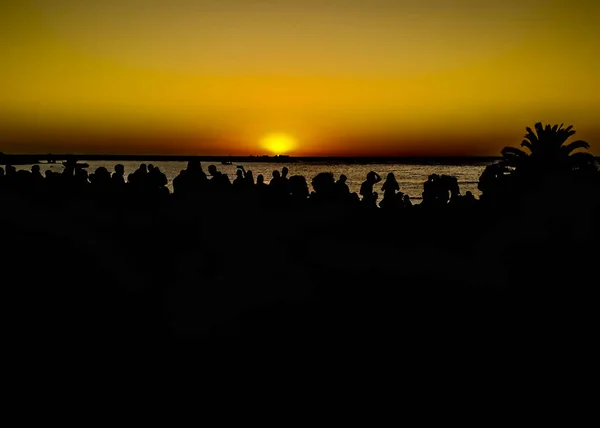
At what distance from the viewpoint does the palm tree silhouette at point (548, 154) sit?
66.2 feet

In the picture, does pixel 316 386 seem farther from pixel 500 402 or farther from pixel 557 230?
pixel 557 230

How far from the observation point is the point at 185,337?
805 cm

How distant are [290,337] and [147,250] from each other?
5.23m

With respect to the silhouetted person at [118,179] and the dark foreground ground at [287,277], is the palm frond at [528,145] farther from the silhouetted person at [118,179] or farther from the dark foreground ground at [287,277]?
the silhouetted person at [118,179]

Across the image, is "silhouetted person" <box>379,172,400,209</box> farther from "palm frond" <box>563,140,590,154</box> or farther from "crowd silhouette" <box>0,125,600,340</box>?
"palm frond" <box>563,140,590,154</box>

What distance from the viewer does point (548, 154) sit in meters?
20.4

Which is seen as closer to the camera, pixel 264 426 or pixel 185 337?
pixel 264 426

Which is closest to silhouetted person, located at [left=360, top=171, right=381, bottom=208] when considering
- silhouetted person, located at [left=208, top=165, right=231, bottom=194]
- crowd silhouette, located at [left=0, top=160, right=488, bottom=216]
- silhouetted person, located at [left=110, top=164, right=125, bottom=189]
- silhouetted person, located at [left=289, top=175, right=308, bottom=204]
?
crowd silhouette, located at [left=0, top=160, right=488, bottom=216]

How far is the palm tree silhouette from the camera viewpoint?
66.2 ft

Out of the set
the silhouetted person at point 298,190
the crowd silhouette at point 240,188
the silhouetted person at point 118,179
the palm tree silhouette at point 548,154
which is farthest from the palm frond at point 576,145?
the silhouetted person at point 118,179

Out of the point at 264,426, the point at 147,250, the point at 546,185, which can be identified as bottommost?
the point at 264,426

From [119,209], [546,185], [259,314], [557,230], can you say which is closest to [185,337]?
[259,314]

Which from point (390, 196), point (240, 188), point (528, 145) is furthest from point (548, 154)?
point (240, 188)

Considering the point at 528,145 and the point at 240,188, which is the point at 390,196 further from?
the point at 528,145
